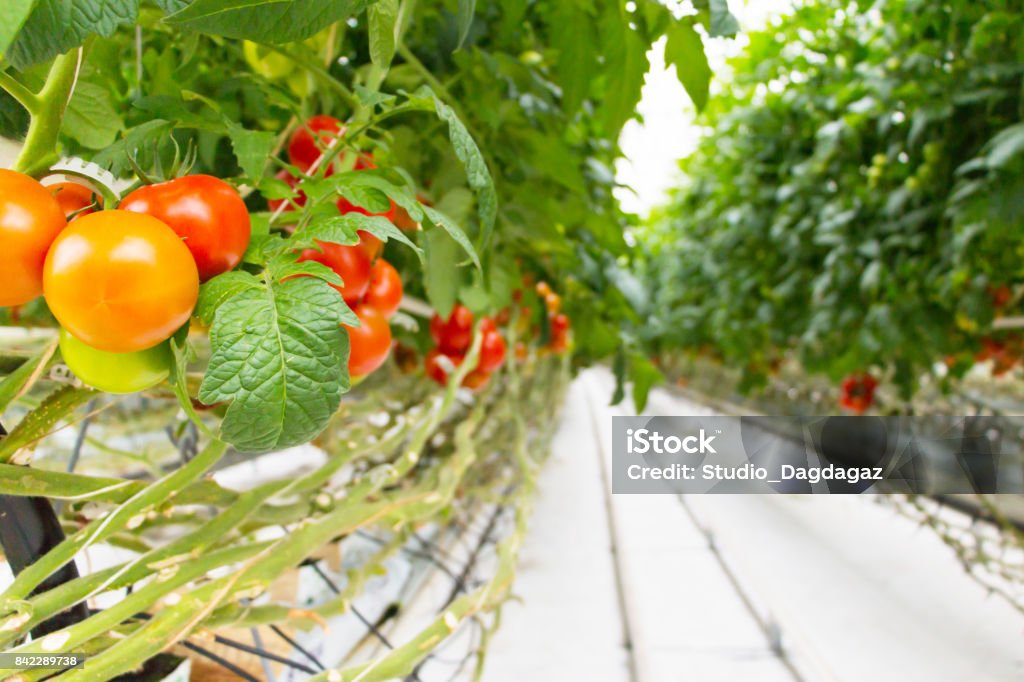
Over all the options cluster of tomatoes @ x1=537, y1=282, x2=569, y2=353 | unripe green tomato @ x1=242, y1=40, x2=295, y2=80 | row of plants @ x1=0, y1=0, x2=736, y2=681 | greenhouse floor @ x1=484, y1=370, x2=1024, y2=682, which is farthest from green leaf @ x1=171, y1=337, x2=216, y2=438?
cluster of tomatoes @ x1=537, y1=282, x2=569, y2=353

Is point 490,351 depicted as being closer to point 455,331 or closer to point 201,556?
point 455,331

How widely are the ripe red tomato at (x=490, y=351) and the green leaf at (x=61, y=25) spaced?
1.52 feet

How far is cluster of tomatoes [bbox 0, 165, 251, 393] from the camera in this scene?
0.18 meters

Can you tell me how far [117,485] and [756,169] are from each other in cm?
179

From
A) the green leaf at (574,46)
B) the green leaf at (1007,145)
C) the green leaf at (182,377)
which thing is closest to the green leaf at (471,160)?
the green leaf at (182,377)

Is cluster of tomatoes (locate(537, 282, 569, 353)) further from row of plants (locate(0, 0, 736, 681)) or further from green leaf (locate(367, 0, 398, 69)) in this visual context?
green leaf (locate(367, 0, 398, 69))

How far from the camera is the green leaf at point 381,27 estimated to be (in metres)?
0.23

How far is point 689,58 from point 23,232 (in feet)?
1.17

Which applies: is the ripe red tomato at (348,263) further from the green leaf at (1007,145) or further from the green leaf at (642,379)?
the green leaf at (1007,145)

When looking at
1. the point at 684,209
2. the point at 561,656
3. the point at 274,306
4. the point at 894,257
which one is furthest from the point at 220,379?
the point at 684,209

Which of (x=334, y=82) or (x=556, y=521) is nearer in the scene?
(x=334, y=82)

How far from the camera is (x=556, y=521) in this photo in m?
1.25

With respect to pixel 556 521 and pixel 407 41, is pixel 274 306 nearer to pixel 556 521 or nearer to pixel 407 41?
pixel 407 41

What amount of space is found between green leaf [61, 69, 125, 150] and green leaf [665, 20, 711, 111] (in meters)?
0.30
